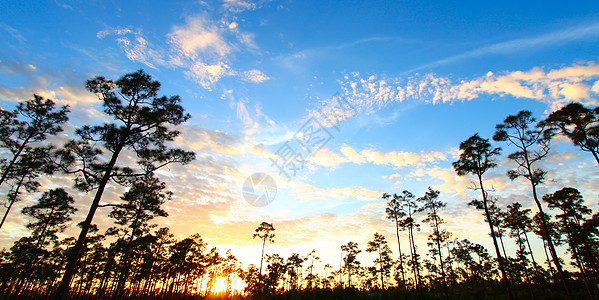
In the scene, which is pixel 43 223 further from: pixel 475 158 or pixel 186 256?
pixel 475 158

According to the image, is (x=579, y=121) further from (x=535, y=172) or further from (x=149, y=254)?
(x=149, y=254)

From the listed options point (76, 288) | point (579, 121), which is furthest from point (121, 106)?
point (76, 288)

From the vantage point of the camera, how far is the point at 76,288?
156ft

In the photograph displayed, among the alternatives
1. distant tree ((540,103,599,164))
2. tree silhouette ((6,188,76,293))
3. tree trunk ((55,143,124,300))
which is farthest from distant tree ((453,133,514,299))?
tree silhouette ((6,188,76,293))

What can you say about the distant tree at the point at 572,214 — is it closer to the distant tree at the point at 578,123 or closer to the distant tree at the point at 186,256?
the distant tree at the point at 578,123

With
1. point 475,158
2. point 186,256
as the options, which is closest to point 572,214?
point 475,158

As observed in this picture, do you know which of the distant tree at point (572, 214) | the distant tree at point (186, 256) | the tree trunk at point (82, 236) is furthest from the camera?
the distant tree at point (186, 256)

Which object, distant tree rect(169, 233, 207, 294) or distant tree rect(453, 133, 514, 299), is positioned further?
distant tree rect(169, 233, 207, 294)

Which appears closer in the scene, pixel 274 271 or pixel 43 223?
pixel 43 223

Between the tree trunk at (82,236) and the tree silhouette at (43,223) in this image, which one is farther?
the tree silhouette at (43,223)

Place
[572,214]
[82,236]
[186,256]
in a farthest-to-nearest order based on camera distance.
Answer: [186,256] < [572,214] < [82,236]

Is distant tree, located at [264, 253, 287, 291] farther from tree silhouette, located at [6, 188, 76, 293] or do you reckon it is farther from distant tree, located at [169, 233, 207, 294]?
tree silhouette, located at [6, 188, 76, 293]

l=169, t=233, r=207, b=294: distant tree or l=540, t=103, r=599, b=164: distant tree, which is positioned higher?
l=540, t=103, r=599, b=164: distant tree

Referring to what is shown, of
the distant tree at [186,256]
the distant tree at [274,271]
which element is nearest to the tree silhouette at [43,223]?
the distant tree at [186,256]
